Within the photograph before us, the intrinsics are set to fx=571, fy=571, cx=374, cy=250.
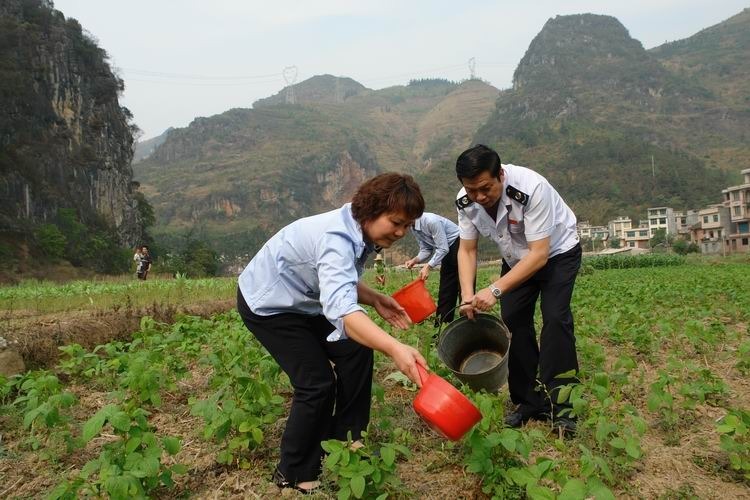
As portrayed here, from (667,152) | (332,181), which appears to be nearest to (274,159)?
(332,181)

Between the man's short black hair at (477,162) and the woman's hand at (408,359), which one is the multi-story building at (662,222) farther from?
the woman's hand at (408,359)

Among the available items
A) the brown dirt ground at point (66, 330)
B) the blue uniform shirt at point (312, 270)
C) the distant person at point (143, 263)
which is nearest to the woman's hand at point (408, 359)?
the blue uniform shirt at point (312, 270)

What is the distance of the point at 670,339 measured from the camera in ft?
18.0

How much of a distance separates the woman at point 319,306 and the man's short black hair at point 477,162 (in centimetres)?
66

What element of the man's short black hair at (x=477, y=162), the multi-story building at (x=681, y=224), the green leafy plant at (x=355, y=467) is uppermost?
the man's short black hair at (x=477, y=162)

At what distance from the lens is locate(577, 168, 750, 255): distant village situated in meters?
45.4

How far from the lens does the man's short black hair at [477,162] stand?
2818 mm

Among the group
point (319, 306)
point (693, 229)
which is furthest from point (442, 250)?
point (693, 229)

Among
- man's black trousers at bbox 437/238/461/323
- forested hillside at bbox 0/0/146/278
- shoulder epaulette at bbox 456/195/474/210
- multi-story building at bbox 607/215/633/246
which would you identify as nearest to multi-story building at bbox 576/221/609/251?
multi-story building at bbox 607/215/633/246

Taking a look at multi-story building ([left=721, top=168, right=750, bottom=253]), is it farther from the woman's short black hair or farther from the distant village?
the woman's short black hair

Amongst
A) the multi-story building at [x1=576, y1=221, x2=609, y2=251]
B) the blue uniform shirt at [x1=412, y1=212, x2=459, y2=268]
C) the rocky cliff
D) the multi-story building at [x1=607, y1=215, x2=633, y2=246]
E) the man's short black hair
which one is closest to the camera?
the man's short black hair

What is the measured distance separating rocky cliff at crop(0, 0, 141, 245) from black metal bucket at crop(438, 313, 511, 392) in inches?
1177

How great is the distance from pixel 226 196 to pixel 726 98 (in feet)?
361

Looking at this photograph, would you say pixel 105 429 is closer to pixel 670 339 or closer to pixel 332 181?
pixel 670 339
